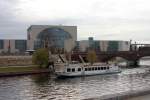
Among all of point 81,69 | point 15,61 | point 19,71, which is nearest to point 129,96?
point 81,69

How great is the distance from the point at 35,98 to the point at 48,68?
181 feet

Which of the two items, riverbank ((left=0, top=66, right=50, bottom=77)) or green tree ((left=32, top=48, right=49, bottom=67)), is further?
green tree ((left=32, top=48, right=49, bottom=67))

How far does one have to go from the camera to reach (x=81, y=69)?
282 ft

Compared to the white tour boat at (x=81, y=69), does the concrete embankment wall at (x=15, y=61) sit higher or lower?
higher

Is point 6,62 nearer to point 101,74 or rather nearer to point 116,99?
point 101,74

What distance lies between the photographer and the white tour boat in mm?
81688

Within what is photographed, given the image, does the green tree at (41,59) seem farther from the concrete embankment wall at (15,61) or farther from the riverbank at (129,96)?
the riverbank at (129,96)

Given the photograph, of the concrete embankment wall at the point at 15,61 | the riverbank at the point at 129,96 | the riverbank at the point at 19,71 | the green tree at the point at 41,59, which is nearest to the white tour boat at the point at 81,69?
the riverbank at the point at 19,71

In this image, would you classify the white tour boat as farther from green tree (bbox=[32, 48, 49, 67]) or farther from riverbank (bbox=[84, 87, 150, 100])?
riverbank (bbox=[84, 87, 150, 100])

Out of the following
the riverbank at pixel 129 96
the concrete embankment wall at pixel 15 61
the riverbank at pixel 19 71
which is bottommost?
the riverbank at pixel 19 71

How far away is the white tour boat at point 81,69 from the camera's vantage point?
8169cm

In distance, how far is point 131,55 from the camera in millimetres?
135125

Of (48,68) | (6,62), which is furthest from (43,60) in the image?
(6,62)

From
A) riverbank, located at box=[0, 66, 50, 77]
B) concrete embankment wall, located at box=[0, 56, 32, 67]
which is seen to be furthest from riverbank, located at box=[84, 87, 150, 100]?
concrete embankment wall, located at box=[0, 56, 32, 67]
